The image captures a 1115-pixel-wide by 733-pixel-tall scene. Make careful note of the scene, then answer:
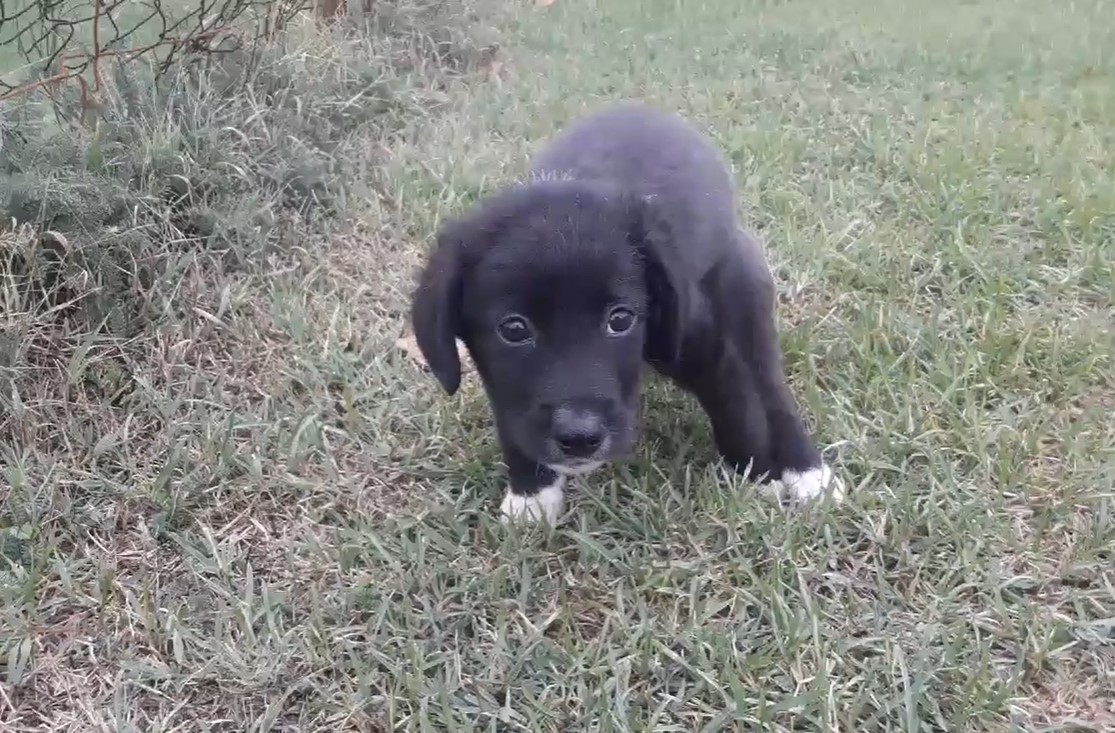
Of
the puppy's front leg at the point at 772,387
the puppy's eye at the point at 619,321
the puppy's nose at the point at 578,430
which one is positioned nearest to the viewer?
the puppy's nose at the point at 578,430

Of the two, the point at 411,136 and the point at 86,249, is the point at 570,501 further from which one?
the point at 411,136

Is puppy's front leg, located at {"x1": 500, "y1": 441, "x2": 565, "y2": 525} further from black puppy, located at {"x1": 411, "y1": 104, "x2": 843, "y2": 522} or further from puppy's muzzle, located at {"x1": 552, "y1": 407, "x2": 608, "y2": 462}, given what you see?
puppy's muzzle, located at {"x1": 552, "y1": 407, "x2": 608, "y2": 462}

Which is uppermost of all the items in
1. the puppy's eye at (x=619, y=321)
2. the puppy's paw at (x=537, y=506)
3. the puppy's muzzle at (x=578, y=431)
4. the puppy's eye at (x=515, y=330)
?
the puppy's eye at (x=515, y=330)

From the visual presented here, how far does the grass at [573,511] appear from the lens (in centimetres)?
Result: 243

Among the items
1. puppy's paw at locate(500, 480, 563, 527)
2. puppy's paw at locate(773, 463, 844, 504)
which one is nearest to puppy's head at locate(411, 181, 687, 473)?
puppy's paw at locate(500, 480, 563, 527)

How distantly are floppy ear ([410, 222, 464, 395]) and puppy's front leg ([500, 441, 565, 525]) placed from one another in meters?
0.40

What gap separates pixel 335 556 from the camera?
289 centimetres

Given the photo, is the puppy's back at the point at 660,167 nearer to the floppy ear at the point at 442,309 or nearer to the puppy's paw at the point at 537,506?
the floppy ear at the point at 442,309

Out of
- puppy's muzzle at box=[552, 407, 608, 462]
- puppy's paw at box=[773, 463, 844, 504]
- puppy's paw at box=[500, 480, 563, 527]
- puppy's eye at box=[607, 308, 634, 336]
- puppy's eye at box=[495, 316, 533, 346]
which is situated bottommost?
puppy's paw at box=[773, 463, 844, 504]

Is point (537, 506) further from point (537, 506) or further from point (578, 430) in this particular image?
point (578, 430)

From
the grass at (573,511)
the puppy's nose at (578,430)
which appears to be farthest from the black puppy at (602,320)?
the grass at (573,511)

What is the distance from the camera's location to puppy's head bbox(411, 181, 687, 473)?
7.89 feet

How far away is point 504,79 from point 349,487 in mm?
4020

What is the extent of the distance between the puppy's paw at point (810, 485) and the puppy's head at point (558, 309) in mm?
585
